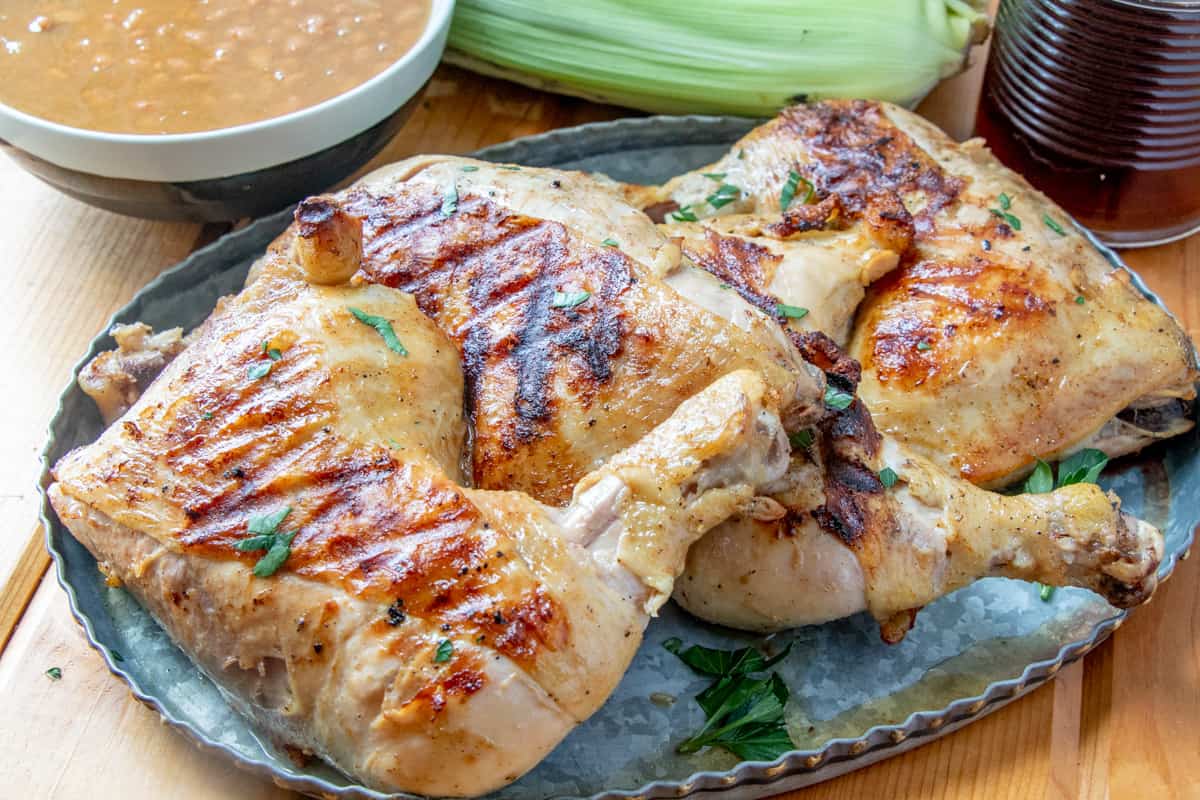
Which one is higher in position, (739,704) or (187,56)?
(187,56)

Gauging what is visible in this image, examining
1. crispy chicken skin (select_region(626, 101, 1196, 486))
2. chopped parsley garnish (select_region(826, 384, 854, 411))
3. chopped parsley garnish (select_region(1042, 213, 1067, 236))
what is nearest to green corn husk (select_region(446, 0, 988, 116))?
crispy chicken skin (select_region(626, 101, 1196, 486))

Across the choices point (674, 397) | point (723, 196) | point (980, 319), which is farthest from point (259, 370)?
point (980, 319)

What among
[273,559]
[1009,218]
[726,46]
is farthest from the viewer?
[726,46]

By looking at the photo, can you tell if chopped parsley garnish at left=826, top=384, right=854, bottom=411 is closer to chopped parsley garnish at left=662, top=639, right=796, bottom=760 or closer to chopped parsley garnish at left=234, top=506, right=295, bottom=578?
chopped parsley garnish at left=662, top=639, right=796, bottom=760

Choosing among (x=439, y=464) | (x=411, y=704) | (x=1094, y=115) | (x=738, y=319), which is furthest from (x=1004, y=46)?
(x=411, y=704)

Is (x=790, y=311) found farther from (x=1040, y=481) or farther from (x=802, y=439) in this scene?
(x=1040, y=481)

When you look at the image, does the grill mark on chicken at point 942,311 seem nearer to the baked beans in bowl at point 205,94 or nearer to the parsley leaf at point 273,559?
the parsley leaf at point 273,559
